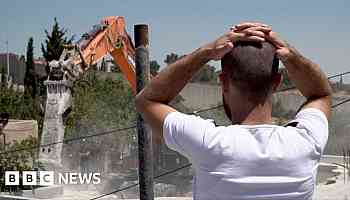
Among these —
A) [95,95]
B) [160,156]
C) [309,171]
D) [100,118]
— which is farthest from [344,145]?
[309,171]

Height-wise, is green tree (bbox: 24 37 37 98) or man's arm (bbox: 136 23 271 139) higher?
man's arm (bbox: 136 23 271 139)

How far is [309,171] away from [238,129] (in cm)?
19

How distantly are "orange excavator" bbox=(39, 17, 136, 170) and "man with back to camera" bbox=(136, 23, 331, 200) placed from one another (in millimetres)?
9150

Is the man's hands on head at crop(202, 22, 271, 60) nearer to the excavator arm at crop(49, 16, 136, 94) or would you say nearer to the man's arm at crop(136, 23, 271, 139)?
the man's arm at crop(136, 23, 271, 139)

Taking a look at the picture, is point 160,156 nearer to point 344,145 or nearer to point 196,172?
point 344,145

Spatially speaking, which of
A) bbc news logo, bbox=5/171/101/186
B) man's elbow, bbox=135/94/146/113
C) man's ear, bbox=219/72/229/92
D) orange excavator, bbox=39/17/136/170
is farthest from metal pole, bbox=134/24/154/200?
bbc news logo, bbox=5/171/101/186

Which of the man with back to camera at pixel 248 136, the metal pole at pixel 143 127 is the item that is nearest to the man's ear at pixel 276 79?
the man with back to camera at pixel 248 136

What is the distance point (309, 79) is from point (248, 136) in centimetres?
28

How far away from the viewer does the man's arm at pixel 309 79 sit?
1.48m

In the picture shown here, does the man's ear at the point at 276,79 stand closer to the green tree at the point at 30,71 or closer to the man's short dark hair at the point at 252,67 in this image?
the man's short dark hair at the point at 252,67

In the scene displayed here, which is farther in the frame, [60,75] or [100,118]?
[100,118]

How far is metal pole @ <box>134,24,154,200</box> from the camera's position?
11.9ft

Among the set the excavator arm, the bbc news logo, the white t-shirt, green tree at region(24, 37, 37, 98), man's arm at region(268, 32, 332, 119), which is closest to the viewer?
the white t-shirt

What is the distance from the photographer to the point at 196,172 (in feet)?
4.59
